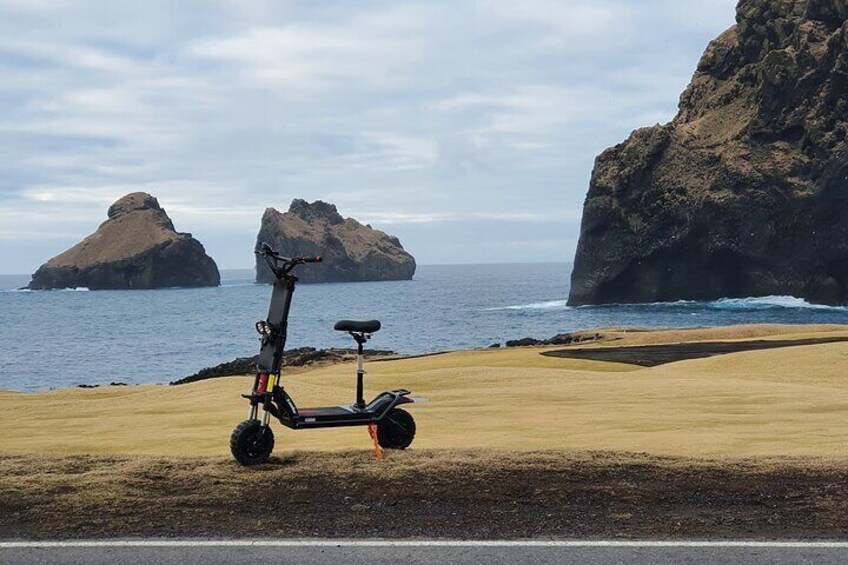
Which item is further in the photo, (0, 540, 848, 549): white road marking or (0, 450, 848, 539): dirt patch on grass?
(0, 450, 848, 539): dirt patch on grass

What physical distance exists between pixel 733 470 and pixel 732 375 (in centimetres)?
1925

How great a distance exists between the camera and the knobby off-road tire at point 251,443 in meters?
10.5

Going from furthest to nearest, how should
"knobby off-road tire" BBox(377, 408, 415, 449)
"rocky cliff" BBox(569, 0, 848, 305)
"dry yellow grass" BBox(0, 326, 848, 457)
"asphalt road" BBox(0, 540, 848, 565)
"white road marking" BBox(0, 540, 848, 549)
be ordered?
"rocky cliff" BBox(569, 0, 848, 305) < "dry yellow grass" BBox(0, 326, 848, 457) < "knobby off-road tire" BBox(377, 408, 415, 449) < "white road marking" BBox(0, 540, 848, 549) < "asphalt road" BBox(0, 540, 848, 565)

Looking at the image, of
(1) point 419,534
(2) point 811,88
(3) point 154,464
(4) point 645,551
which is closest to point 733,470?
(4) point 645,551

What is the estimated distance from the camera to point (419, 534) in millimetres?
8172

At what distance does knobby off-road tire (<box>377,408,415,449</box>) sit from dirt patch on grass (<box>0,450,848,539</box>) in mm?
571

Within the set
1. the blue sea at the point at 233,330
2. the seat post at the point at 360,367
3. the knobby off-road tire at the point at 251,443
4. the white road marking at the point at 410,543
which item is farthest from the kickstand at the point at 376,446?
the blue sea at the point at 233,330

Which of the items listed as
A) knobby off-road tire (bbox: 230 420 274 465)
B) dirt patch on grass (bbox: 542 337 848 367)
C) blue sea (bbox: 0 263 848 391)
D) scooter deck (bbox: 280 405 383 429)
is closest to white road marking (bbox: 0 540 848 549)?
knobby off-road tire (bbox: 230 420 274 465)

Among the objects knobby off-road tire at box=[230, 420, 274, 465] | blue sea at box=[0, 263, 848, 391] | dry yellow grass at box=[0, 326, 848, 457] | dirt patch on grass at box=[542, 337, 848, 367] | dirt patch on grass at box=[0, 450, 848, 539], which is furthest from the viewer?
blue sea at box=[0, 263, 848, 391]

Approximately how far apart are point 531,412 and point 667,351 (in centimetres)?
2255

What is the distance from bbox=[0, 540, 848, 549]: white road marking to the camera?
25.3 feet

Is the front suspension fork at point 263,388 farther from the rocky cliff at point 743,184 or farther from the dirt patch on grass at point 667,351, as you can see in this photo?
the rocky cliff at point 743,184

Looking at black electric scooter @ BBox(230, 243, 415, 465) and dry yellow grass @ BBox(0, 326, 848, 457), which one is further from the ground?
black electric scooter @ BBox(230, 243, 415, 465)

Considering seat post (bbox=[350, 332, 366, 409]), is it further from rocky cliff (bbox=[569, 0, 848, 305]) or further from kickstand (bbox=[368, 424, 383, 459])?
rocky cliff (bbox=[569, 0, 848, 305])
